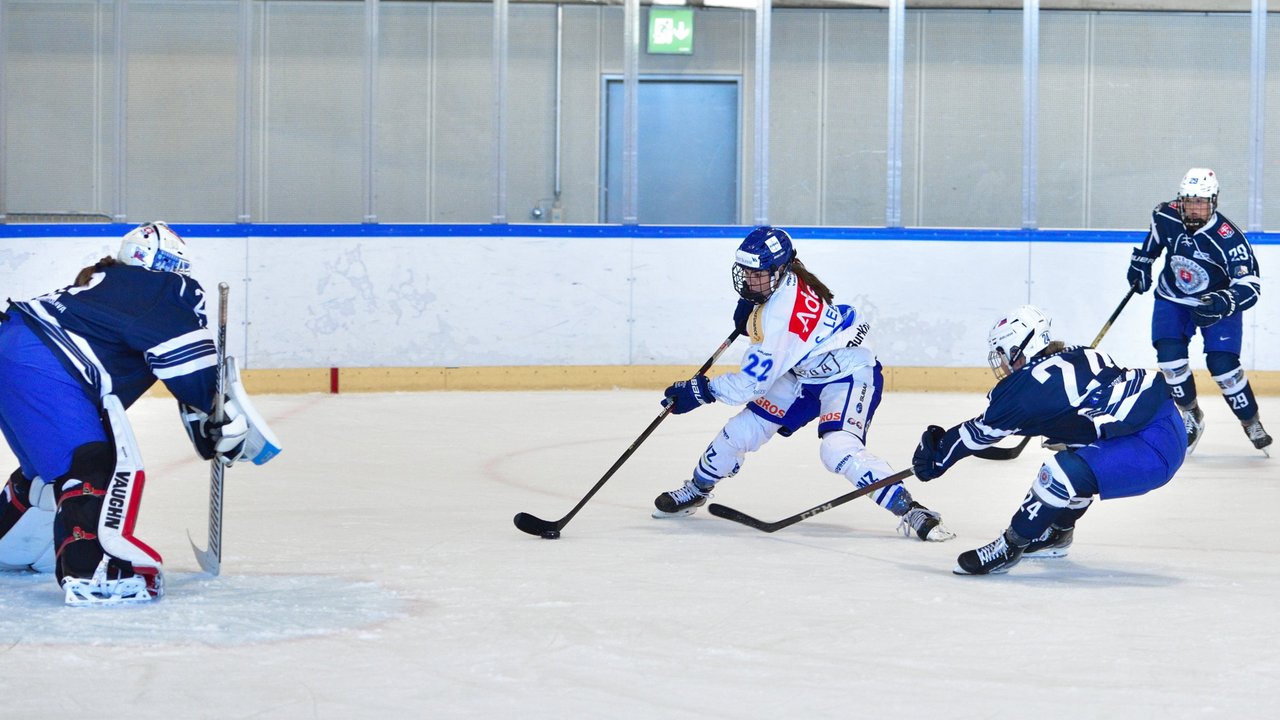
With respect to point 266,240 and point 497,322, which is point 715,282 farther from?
point 266,240

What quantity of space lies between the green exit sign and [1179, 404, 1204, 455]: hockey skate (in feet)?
12.8

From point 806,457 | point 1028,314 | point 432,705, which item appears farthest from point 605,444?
point 432,705

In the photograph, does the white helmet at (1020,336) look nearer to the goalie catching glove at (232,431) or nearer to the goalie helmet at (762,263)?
the goalie helmet at (762,263)

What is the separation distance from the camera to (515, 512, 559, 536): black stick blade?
4141 millimetres

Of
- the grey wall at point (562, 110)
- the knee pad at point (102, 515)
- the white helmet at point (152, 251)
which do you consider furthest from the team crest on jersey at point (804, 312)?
the grey wall at point (562, 110)

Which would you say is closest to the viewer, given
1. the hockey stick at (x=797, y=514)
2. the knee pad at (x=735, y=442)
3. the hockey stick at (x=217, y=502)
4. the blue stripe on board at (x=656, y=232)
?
the hockey stick at (x=217, y=502)

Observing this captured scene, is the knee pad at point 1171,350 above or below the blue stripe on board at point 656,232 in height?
below

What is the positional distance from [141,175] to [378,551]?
5463mm

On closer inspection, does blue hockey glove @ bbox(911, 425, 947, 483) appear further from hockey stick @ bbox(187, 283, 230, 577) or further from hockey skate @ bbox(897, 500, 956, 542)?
hockey stick @ bbox(187, 283, 230, 577)

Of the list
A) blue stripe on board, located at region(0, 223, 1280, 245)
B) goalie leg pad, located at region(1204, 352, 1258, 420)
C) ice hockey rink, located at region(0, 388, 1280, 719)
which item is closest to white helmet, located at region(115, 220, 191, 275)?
ice hockey rink, located at region(0, 388, 1280, 719)

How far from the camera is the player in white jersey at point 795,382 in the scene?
13.7 ft

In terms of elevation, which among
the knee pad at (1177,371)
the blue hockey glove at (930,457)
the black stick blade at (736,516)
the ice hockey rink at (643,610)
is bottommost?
the ice hockey rink at (643,610)

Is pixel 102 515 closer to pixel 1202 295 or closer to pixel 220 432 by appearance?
pixel 220 432

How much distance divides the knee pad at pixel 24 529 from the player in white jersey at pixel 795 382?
1534 millimetres
